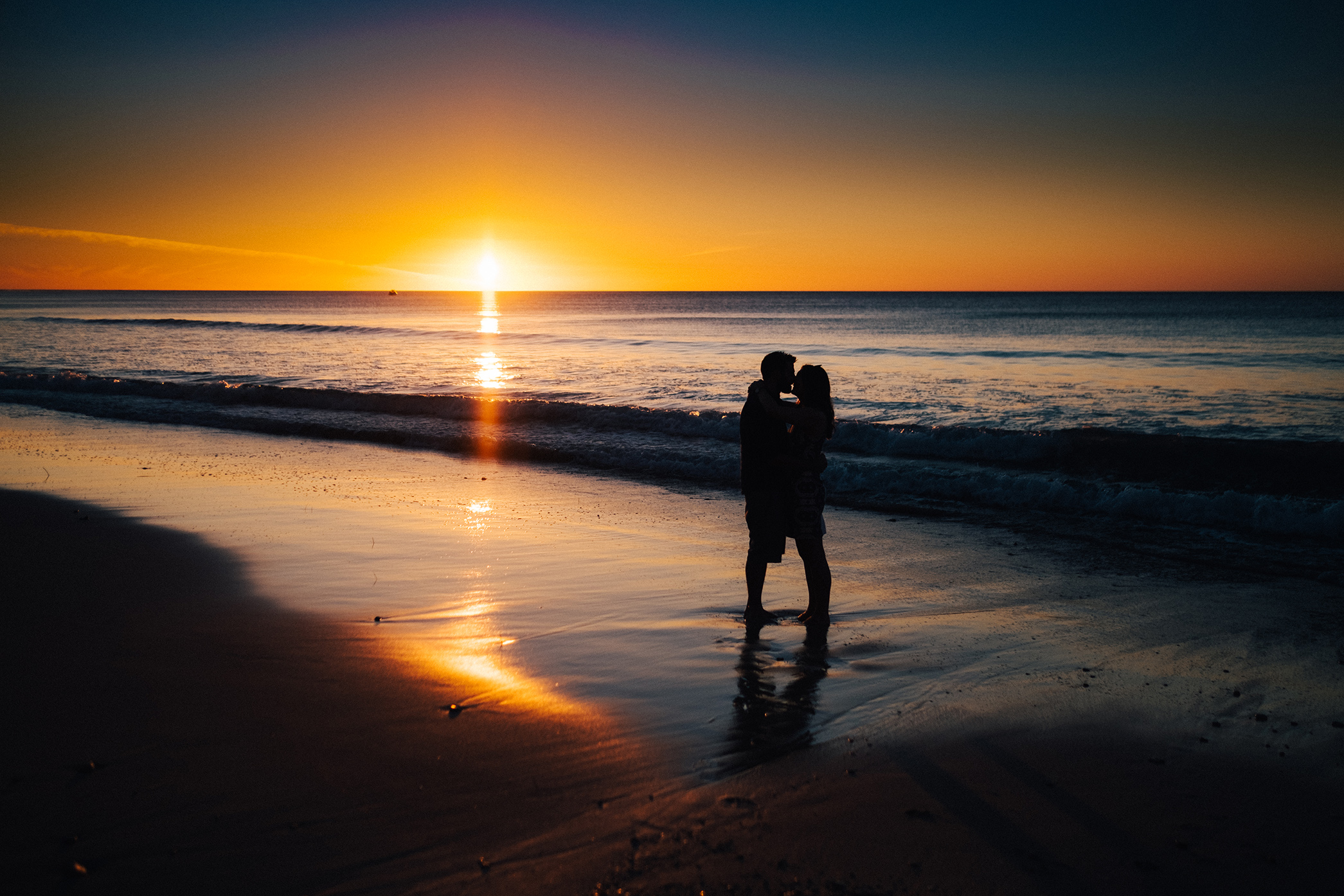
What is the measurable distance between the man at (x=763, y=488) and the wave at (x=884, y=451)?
188 inches

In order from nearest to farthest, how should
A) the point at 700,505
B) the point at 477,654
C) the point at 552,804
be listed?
the point at 552,804 < the point at 477,654 < the point at 700,505

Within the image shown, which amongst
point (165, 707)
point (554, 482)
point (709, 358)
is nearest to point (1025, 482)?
point (554, 482)

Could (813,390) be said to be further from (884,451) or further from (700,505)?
(884,451)

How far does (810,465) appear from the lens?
5.27 meters

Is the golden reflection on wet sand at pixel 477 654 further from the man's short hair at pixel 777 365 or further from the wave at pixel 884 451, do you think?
the wave at pixel 884 451

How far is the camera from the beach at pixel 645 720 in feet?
9.37

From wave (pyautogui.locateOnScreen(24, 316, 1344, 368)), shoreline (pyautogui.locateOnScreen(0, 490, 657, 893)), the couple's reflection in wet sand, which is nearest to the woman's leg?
the couple's reflection in wet sand

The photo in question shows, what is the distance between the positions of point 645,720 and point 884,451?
441 inches

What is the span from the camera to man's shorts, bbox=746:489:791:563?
5.46 m

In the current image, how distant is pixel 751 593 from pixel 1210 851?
296 centimetres

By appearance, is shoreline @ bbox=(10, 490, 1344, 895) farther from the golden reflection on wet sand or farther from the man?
the man

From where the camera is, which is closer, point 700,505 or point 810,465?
point 810,465

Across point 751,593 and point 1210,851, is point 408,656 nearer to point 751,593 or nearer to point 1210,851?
point 751,593

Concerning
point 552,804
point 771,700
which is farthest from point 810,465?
point 552,804
